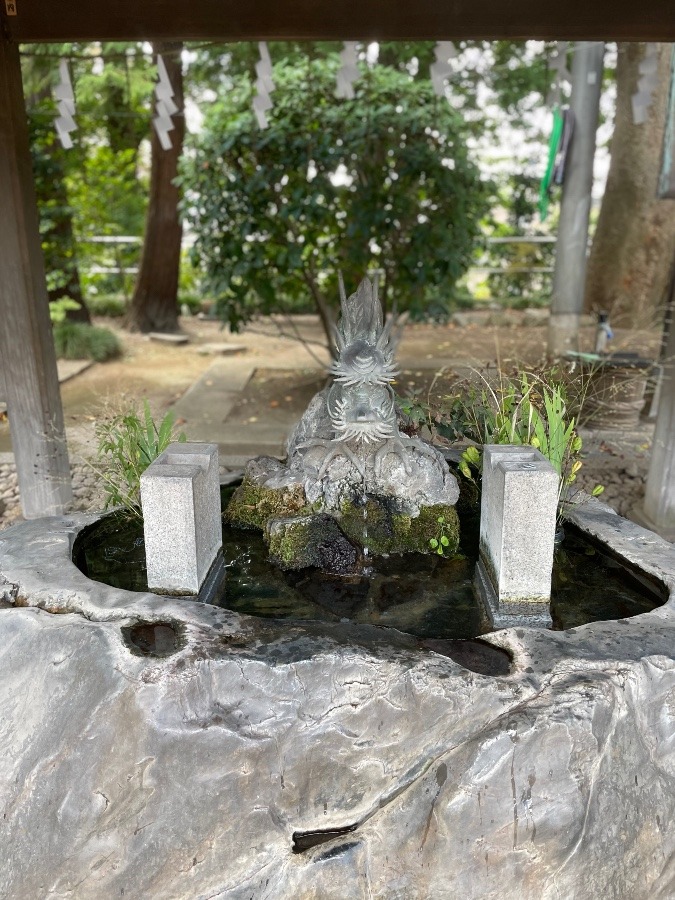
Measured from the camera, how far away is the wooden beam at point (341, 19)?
163 inches

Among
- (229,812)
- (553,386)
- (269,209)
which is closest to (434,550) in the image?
(553,386)

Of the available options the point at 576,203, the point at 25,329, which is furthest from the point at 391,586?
the point at 576,203

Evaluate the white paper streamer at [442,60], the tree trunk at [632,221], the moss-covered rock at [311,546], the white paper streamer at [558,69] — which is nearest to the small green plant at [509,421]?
the moss-covered rock at [311,546]

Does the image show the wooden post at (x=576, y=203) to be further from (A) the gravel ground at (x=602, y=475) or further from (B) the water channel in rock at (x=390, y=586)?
(B) the water channel in rock at (x=390, y=586)

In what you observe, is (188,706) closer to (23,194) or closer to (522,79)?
(23,194)

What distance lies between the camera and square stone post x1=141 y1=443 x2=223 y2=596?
9.61ft

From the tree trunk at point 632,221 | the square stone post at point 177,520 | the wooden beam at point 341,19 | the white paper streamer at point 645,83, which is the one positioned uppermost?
the wooden beam at point 341,19

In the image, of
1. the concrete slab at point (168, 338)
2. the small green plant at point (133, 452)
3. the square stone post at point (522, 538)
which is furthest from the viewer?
the concrete slab at point (168, 338)

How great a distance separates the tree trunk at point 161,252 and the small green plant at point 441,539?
29.3 feet

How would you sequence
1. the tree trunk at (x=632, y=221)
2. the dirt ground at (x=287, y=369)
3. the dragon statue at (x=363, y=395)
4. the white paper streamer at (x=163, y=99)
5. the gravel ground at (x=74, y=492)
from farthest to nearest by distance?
the tree trunk at (x=632, y=221) → the dirt ground at (x=287, y=369) → the white paper streamer at (x=163, y=99) → the gravel ground at (x=74, y=492) → the dragon statue at (x=363, y=395)

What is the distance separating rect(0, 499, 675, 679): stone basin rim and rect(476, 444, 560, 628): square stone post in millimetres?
303

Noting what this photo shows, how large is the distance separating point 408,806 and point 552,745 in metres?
0.49

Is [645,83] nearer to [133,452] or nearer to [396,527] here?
[396,527]

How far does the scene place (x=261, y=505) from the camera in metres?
3.71
